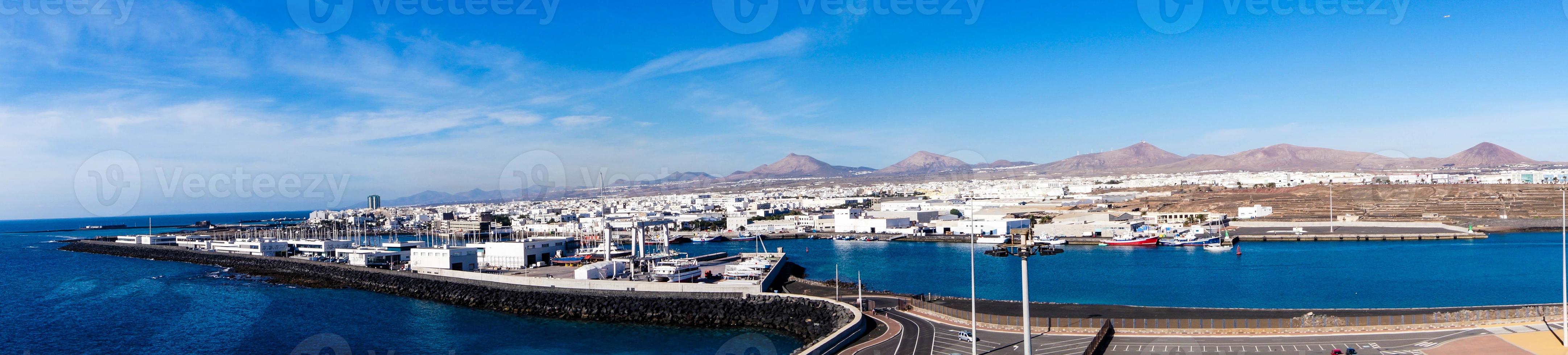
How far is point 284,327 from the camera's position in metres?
16.5

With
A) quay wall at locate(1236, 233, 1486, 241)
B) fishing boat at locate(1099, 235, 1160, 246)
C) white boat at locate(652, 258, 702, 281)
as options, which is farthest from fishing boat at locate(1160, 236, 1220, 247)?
white boat at locate(652, 258, 702, 281)

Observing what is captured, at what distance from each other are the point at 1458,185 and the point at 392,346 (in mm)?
62970

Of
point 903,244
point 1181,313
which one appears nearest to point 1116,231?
point 903,244

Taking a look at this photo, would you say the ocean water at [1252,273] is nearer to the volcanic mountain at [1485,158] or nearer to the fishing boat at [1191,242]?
the fishing boat at [1191,242]

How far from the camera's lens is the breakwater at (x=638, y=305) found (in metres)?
13.7

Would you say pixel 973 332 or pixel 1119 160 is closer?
pixel 973 332

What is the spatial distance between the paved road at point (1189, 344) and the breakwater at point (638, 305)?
131 centimetres

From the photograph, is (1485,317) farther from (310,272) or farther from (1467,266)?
(310,272)

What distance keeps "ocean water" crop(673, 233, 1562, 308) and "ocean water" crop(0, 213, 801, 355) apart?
23.8 feet

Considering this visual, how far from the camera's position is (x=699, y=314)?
52.0 ft

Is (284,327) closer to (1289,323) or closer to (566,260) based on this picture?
(566,260)

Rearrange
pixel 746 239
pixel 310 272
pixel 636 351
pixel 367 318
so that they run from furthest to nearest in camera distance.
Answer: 1. pixel 746 239
2. pixel 310 272
3. pixel 367 318
4. pixel 636 351

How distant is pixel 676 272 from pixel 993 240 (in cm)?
2082

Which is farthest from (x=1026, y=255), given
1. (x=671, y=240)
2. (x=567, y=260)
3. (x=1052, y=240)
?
(x=671, y=240)
